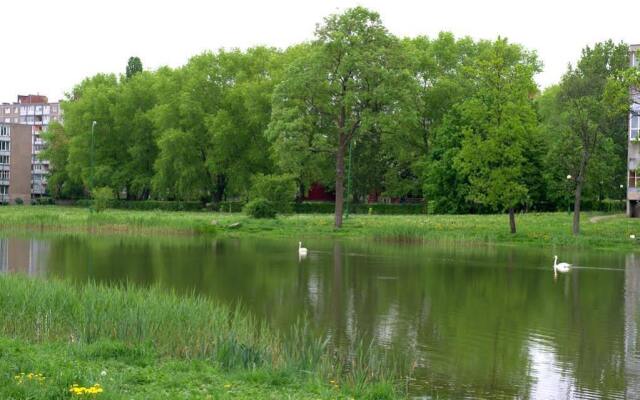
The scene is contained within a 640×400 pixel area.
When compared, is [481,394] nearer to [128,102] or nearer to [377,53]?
[377,53]

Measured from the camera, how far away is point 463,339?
1614cm

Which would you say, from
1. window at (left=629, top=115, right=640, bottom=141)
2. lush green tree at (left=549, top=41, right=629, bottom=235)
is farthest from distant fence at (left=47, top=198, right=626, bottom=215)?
window at (left=629, top=115, right=640, bottom=141)

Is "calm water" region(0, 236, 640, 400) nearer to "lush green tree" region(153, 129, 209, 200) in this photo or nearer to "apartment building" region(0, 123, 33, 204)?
"lush green tree" region(153, 129, 209, 200)

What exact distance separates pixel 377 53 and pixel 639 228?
62.4ft

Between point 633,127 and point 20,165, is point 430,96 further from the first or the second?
point 20,165

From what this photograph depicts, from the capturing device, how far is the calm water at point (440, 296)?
13406mm

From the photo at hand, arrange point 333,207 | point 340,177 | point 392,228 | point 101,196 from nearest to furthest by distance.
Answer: point 392,228, point 340,177, point 101,196, point 333,207

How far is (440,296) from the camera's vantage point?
2272cm

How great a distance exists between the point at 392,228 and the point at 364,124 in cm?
668

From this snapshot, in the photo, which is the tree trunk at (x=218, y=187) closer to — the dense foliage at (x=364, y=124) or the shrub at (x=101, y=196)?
the dense foliage at (x=364, y=124)

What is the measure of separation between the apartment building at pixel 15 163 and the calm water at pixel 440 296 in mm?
89312

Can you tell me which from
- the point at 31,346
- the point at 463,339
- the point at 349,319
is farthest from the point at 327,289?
the point at 31,346

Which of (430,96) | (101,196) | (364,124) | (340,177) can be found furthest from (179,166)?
(364,124)

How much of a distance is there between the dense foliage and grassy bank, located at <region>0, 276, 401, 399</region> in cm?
2973
